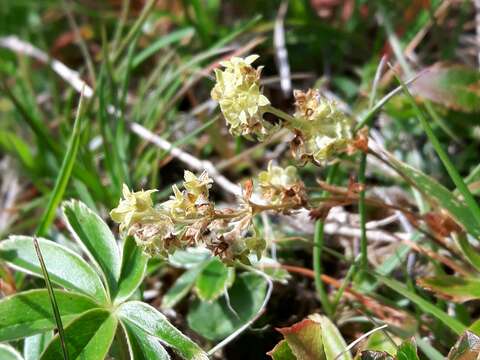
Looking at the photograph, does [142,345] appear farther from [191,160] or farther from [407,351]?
[191,160]

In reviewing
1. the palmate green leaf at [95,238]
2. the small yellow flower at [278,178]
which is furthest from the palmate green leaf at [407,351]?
the palmate green leaf at [95,238]

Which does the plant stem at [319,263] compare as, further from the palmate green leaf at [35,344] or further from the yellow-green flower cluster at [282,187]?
the palmate green leaf at [35,344]

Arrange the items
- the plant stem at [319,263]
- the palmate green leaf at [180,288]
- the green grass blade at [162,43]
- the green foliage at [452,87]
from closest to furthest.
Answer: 1. the plant stem at [319,263]
2. the palmate green leaf at [180,288]
3. the green foliage at [452,87]
4. the green grass blade at [162,43]

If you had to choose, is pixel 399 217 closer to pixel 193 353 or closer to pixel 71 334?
pixel 193 353

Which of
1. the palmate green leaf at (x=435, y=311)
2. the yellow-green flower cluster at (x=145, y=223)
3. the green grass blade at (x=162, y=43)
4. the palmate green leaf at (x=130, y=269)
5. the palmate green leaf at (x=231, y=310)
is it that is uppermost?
the green grass blade at (x=162, y=43)

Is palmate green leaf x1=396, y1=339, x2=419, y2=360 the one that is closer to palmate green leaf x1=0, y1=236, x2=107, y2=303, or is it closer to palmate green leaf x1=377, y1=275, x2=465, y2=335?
palmate green leaf x1=377, y1=275, x2=465, y2=335

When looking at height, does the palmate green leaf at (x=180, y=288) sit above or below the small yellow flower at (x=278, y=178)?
below

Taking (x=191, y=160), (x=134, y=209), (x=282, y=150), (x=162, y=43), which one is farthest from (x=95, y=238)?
(x=162, y=43)
